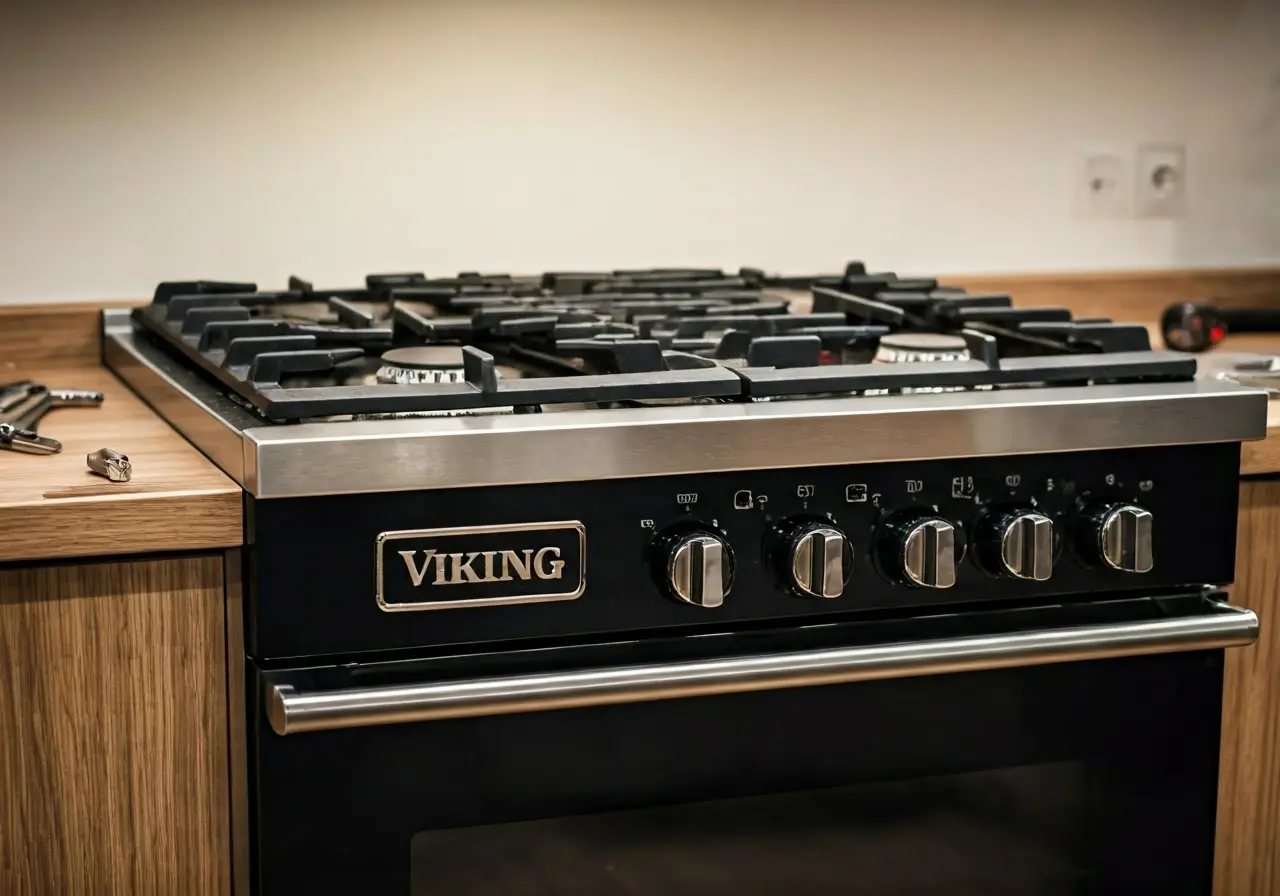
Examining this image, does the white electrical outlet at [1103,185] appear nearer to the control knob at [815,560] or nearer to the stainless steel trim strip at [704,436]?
the stainless steel trim strip at [704,436]

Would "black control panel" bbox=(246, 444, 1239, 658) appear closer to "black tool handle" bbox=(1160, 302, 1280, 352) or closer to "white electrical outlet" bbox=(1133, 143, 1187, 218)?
"black tool handle" bbox=(1160, 302, 1280, 352)

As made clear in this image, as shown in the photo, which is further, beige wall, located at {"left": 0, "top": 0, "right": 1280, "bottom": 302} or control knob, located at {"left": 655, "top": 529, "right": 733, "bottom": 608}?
beige wall, located at {"left": 0, "top": 0, "right": 1280, "bottom": 302}

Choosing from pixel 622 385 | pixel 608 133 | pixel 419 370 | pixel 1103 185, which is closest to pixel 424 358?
pixel 419 370

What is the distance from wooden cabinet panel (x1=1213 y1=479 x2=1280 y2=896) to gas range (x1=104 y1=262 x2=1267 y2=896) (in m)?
0.09

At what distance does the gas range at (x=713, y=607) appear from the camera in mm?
941

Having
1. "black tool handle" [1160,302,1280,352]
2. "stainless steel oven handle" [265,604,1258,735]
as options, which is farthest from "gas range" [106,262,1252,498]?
"black tool handle" [1160,302,1280,352]

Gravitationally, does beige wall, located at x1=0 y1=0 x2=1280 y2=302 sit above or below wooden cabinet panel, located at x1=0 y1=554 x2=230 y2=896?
above

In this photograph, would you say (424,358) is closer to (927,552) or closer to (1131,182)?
(927,552)

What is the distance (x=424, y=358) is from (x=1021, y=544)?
1.43ft

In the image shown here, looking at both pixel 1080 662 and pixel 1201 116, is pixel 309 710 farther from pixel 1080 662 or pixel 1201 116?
pixel 1201 116

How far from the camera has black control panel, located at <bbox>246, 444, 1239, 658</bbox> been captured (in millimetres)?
932

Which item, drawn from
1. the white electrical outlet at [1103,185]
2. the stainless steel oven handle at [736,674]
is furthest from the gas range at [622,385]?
the white electrical outlet at [1103,185]

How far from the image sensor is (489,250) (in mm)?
1670

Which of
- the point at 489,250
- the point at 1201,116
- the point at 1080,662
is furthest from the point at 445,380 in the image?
the point at 1201,116
